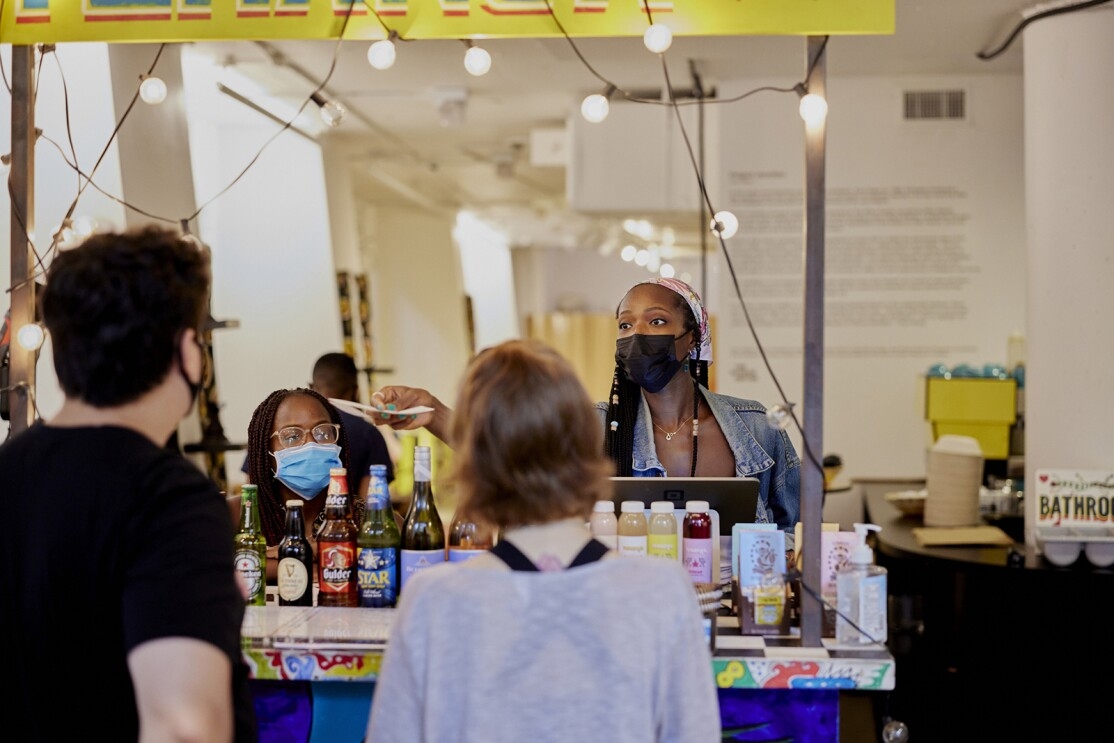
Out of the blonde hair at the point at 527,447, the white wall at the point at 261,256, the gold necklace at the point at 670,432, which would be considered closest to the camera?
the blonde hair at the point at 527,447

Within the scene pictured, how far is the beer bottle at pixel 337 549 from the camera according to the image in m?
2.53

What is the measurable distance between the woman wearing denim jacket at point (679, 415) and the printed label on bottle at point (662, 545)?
0.75 m

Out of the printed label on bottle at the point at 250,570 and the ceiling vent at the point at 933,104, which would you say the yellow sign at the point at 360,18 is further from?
the ceiling vent at the point at 933,104

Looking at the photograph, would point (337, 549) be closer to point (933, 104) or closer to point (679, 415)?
point (679, 415)

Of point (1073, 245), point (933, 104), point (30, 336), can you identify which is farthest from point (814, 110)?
point (933, 104)

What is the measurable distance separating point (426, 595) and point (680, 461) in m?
1.74

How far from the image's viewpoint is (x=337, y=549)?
254cm

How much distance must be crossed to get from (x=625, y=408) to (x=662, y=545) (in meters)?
0.90

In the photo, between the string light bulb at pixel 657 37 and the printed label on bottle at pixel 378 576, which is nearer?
the printed label on bottle at pixel 378 576

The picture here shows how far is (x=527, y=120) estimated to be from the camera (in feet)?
28.1

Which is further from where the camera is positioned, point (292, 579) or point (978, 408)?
point (978, 408)

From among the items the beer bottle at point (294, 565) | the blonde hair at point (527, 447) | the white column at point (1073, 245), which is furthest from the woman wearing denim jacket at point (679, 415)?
the white column at point (1073, 245)

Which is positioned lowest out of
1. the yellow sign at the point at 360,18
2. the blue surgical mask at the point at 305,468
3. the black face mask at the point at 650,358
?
the blue surgical mask at the point at 305,468

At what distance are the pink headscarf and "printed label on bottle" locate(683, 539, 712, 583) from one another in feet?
2.96
